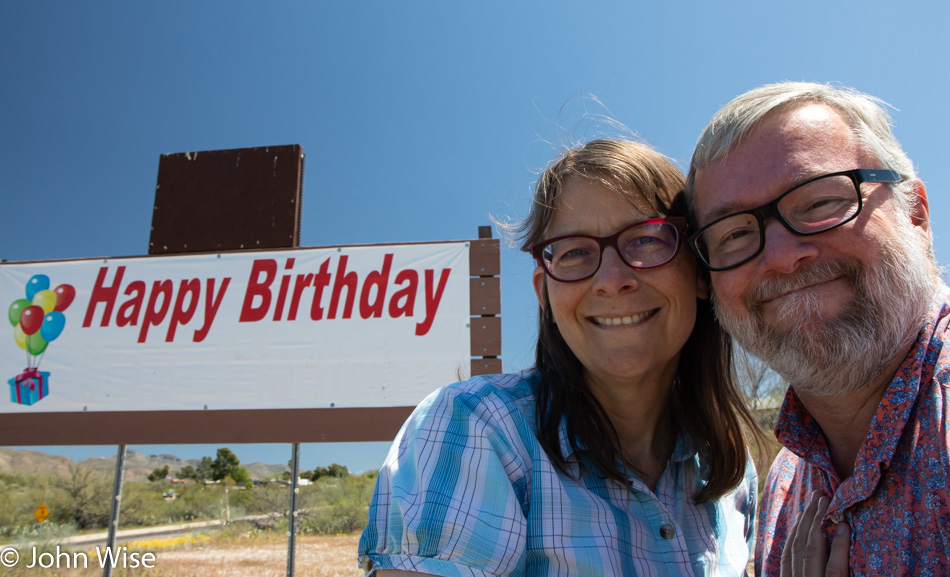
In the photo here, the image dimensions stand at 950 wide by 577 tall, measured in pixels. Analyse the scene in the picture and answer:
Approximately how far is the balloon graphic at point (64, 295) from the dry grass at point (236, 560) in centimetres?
217

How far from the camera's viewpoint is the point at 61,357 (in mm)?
4984

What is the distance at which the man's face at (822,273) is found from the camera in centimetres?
115

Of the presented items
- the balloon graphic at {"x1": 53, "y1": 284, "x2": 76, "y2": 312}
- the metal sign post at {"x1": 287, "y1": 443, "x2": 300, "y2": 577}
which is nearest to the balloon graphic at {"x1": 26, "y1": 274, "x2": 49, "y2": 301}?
the balloon graphic at {"x1": 53, "y1": 284, "x2": 76, "y2": 312}

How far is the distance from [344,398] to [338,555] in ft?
4.65

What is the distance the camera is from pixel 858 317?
3.82 ft

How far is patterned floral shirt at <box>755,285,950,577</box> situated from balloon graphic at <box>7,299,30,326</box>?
20.5 feet

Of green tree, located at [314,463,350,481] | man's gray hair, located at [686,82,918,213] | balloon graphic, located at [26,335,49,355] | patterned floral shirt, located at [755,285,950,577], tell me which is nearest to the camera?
patterned floral shirt, located at [755,285,950,577]

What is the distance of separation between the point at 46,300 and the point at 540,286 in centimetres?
527

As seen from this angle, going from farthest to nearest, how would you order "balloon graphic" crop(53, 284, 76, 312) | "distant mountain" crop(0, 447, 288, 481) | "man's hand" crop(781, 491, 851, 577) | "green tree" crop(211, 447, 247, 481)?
"green tree" crop(211, 447, 247, 481) → "distant mountain" crop(0, 447, 288, 481) → "balloon graphic" crop(53, 284, 76, 312) → "man's hand" crop(781, 491, 851, 577)

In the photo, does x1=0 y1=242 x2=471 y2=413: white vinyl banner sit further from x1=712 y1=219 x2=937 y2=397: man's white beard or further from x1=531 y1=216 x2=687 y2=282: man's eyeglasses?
x1=712 y1=219 x2=937 y2=397: man's white beard

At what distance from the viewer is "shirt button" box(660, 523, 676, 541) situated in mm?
1358

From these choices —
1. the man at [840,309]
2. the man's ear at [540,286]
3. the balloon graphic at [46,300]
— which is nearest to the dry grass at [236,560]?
the balloon graphic at [46,300]

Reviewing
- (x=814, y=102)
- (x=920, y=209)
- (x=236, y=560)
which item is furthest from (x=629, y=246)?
(x=236, y=560)

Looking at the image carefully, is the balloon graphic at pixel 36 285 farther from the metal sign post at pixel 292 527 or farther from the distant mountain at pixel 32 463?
the metal sign post at pixel 292 527
